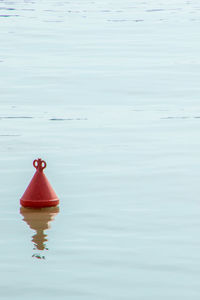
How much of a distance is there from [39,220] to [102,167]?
2.06 meters

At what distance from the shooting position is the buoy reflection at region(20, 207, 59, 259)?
7327mm

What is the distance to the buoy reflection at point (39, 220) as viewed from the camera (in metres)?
7.33

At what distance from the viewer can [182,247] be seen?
709 centimetres

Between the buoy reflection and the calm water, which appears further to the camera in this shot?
the buoy reflection

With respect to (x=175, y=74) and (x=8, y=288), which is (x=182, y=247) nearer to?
(x=8, y=288)

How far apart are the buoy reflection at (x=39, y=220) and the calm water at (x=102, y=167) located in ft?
0.04

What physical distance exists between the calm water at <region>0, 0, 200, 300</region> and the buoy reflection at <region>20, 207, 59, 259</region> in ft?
0.04

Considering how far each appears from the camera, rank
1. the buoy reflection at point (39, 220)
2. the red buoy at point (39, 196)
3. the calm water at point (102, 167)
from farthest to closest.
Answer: the red buoy at point (39, 196) → the buoy reflection at point (39, 220) → the calm water at point (102, 167)

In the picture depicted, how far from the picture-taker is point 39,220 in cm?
807

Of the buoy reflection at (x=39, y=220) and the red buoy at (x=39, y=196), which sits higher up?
the red buoy at (x=39, y=196)

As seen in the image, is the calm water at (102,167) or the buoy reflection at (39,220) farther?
the buoy reflection at (39,220)

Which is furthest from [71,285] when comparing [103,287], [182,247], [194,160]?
[194,160]

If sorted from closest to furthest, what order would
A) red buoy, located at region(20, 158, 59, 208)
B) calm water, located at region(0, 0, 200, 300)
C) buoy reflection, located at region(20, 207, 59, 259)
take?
calm water, located at region(0, 0, 200, 300), buoy reflection, located at region(20, 207, 59, 259), red buoy, located at region(20, 158, 59, 208)

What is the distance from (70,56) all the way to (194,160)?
10043 millimetres
